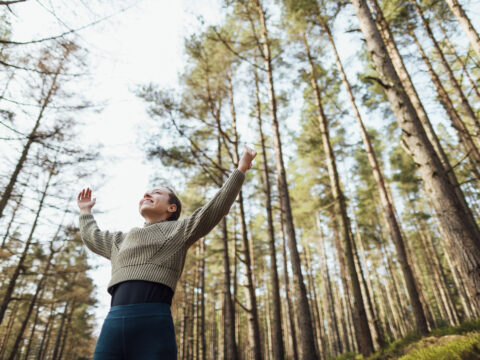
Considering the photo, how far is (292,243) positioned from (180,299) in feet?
29.5

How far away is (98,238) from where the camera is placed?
1860mm

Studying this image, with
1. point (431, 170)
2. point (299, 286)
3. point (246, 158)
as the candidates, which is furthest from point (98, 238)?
point (299, 286)

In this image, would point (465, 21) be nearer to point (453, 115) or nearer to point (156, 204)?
point (453, 115)

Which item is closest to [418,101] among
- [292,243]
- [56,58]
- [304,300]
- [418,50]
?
Answer: [418,50]

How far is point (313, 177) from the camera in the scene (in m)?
15.1

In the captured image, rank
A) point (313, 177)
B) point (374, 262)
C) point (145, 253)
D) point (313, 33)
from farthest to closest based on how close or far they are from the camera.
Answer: point (374, 262)
point (313, 177)
point (313, 33)
point (145, 253)

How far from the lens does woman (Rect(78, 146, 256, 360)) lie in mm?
1281

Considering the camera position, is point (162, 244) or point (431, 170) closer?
point (162, 244)

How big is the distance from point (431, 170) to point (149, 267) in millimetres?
3609

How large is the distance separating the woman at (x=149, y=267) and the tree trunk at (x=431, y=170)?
2.87m

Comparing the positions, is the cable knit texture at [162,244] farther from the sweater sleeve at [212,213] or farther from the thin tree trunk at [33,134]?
the thin tree trunk at [33,134]

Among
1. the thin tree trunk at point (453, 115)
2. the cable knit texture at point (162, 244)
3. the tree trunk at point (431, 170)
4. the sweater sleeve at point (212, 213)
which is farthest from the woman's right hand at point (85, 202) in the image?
the thin tree trunk at point (453, 115)

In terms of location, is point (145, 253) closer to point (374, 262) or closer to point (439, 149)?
point (439, 149)

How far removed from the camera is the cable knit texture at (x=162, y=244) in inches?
58.1
